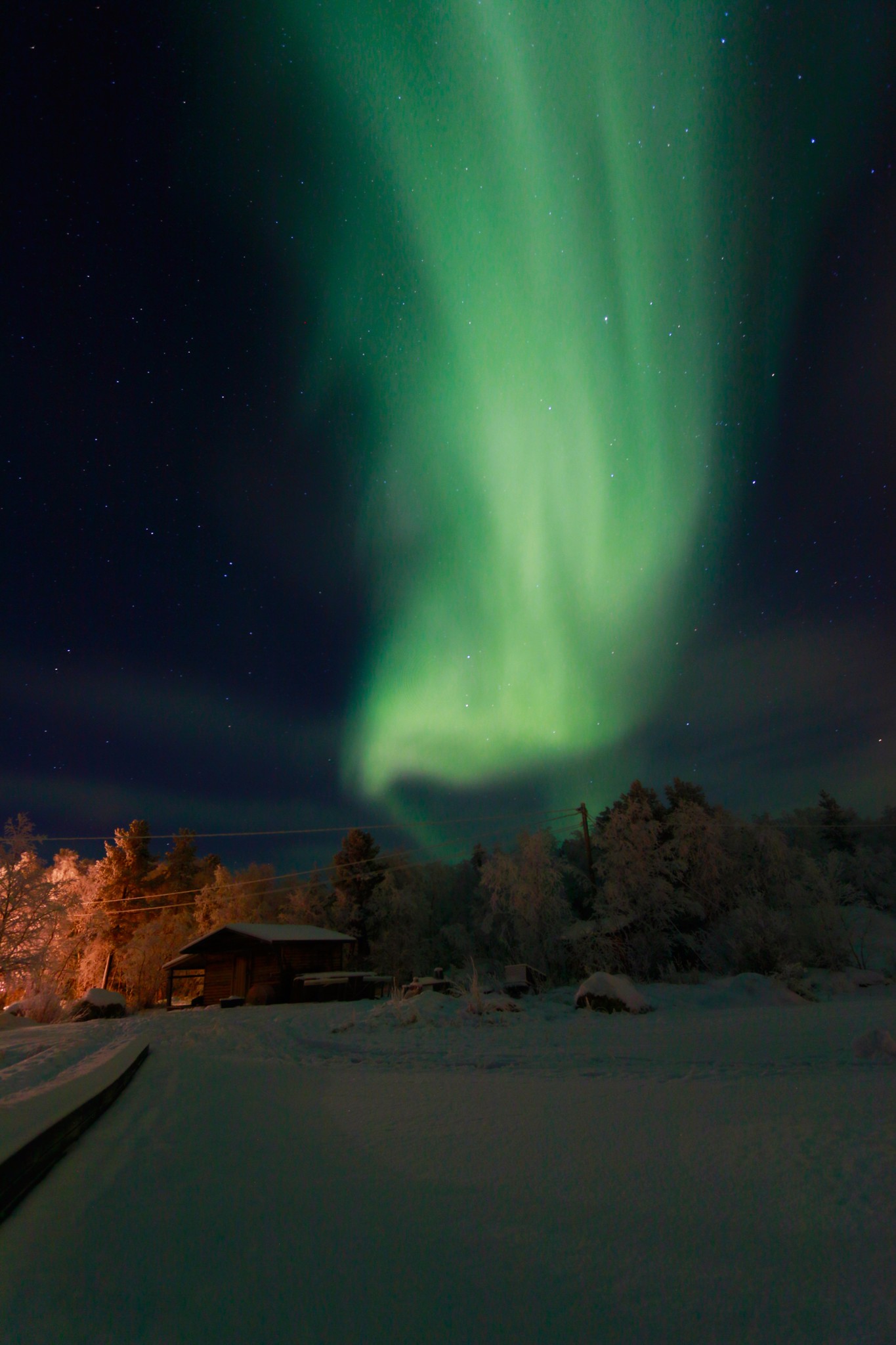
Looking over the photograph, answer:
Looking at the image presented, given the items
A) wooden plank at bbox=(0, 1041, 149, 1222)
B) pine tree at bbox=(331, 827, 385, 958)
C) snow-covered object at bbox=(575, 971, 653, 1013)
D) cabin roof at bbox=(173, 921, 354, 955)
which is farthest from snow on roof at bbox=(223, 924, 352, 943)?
wooden plank at bbox=(0, 1041, 149, 1222)

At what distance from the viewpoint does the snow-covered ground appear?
7.41 ft

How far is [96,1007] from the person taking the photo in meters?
27.7

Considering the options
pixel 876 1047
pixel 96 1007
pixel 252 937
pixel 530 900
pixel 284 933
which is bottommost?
pixel 876 1047

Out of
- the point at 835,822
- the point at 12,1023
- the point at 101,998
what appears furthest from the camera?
the point at 835,822

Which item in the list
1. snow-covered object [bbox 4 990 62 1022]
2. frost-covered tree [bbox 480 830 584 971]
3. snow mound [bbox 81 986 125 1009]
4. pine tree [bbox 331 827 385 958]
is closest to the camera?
snow-covered object [bbox 4 990 62 1022]

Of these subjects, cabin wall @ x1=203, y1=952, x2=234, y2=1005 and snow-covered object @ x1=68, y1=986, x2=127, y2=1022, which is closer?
snow-covered object @ x1=68, y1=986, x2=127, y2=1022

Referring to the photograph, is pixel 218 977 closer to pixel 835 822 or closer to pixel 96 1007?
pixel 96 1007

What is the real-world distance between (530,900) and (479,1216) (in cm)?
3878

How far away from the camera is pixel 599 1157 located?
12.8 ft

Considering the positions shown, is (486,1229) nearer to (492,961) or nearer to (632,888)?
(632,888)

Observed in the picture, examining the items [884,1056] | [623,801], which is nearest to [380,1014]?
[884,1056]

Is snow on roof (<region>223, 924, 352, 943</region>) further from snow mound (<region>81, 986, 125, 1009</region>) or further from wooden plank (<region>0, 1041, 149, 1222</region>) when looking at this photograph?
wooden plank (<region>0, 1041, 149, 1222</region>)

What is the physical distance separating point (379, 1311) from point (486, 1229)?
2.61 ft

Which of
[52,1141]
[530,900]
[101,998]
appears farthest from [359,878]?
[52,1141]
